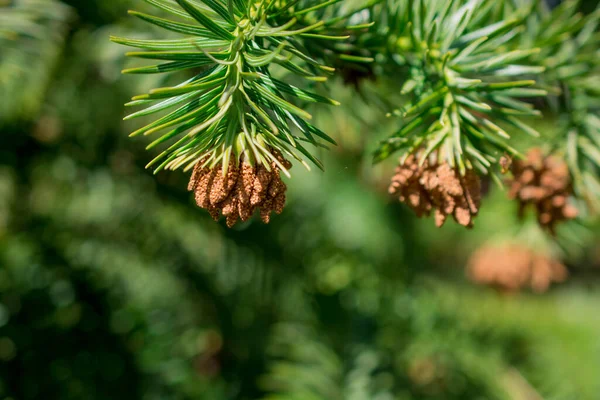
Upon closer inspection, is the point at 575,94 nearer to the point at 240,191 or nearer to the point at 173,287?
the point at 240,191

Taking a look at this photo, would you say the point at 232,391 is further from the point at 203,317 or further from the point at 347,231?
the point at 347,231

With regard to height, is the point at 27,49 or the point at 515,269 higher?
the point at 27,49

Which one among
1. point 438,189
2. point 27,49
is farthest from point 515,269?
point 27,49

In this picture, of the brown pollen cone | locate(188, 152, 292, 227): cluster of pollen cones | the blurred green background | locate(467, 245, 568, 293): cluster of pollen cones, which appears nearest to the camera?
locate(188, 152, 292, 227): cluster of pollen cones

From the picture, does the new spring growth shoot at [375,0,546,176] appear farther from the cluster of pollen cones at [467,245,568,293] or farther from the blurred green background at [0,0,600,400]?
the cluster of pollen cones at [467,245,568,293]

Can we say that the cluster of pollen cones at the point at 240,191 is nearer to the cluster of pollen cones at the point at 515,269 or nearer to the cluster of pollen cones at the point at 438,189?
the cluster of pollen cones at the point at 438,189

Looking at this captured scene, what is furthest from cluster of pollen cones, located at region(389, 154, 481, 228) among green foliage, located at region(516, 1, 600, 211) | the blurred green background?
the blurred green background
